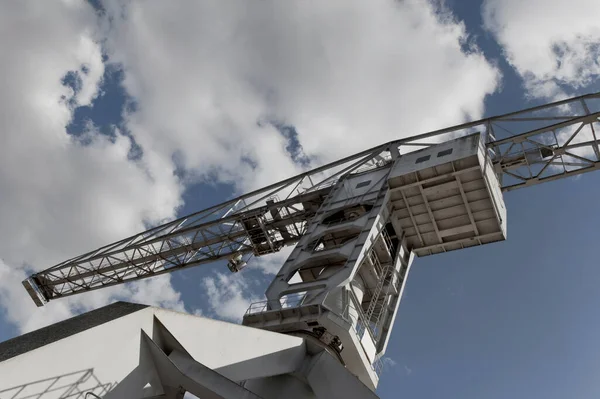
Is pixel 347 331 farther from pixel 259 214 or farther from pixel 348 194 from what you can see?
pixel 259 214

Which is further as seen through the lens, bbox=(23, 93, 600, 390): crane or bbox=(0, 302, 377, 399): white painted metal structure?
bbox=(23, 93, 600, 390): crane

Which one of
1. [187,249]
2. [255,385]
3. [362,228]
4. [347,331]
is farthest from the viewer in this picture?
[187,249]

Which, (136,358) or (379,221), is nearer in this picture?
(136,358)

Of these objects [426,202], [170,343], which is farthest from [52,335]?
[426,202]

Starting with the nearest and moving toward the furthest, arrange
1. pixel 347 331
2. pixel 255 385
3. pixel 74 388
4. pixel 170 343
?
pixel 74 388 < pixel 170 343 < pixel 255 385 < pixel 347 331

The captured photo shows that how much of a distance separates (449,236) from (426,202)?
5.99 feet

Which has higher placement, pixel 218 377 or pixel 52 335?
pixel 52 335

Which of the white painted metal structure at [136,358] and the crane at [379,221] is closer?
the white painted metal structure at [136,358]

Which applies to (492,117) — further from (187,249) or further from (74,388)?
(74,388)

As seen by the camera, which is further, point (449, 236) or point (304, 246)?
point (449, 236)

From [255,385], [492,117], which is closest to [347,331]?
[255,385]

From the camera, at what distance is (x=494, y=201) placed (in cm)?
1852

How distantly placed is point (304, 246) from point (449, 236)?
19.2 feet

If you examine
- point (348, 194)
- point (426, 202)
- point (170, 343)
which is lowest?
point (170, 343)
